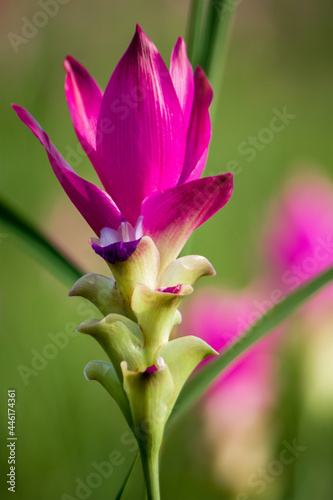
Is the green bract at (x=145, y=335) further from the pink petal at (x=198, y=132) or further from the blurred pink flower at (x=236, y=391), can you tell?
the blurred pink flower at (x=236, y=391)

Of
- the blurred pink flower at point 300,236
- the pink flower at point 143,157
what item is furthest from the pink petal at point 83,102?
the blurred pink flower at point 300,236

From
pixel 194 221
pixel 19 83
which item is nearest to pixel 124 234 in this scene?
pixel 194 221

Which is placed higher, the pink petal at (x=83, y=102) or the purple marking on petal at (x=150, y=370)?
the pink petal at (x=83, y=102)

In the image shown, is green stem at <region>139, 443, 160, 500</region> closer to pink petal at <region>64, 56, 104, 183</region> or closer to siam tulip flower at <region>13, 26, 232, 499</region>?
siam tulip flower at <region>13, 26, 232, 499</region>

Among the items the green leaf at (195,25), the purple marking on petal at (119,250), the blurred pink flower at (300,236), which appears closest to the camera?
the purple marking on petal at (119,250)

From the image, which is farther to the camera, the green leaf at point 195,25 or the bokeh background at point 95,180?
the bokeh background at point 95,180

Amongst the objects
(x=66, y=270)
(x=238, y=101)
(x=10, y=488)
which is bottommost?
(x=10, y=488)

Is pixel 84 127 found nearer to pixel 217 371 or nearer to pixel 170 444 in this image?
pixel 217 371
